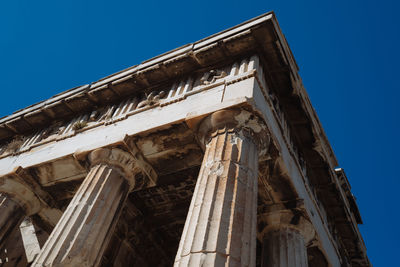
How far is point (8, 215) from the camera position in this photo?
9359mm

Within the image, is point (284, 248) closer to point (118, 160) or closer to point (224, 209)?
point (224, 209)

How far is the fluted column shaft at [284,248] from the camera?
8271mm

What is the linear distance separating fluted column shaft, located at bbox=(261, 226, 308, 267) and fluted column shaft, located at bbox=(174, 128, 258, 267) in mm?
2801

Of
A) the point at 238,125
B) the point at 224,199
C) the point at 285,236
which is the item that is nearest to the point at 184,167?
the point at 238,125

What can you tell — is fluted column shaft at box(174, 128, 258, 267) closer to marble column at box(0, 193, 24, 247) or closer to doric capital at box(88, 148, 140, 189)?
doric capital at box(88, 148, 140, 189)

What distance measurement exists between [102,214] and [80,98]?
499 centimetres

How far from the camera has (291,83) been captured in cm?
991

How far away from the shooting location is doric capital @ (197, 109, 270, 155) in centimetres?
742

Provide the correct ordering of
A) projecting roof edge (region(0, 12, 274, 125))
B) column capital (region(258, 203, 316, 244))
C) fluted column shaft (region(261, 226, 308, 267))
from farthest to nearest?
projecting roof edge (region(0, 12, 274, 125)) < column capital (region(258, 203, 316, 244)) < fluted column shaft (region(261, 226, 308, 267))

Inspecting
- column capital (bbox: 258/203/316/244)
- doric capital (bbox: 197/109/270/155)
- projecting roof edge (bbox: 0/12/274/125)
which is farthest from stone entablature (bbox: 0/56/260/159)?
column capital (bbox: 258/203/316/244)

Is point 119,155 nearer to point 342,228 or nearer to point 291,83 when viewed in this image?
point 291,83

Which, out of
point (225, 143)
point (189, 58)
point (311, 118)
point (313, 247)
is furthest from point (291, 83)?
point (313, 247)

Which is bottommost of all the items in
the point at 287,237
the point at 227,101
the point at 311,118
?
the point at 287,237

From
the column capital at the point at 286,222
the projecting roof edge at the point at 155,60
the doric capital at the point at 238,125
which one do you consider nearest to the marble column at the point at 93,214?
the doric capital at the point at 238,125
